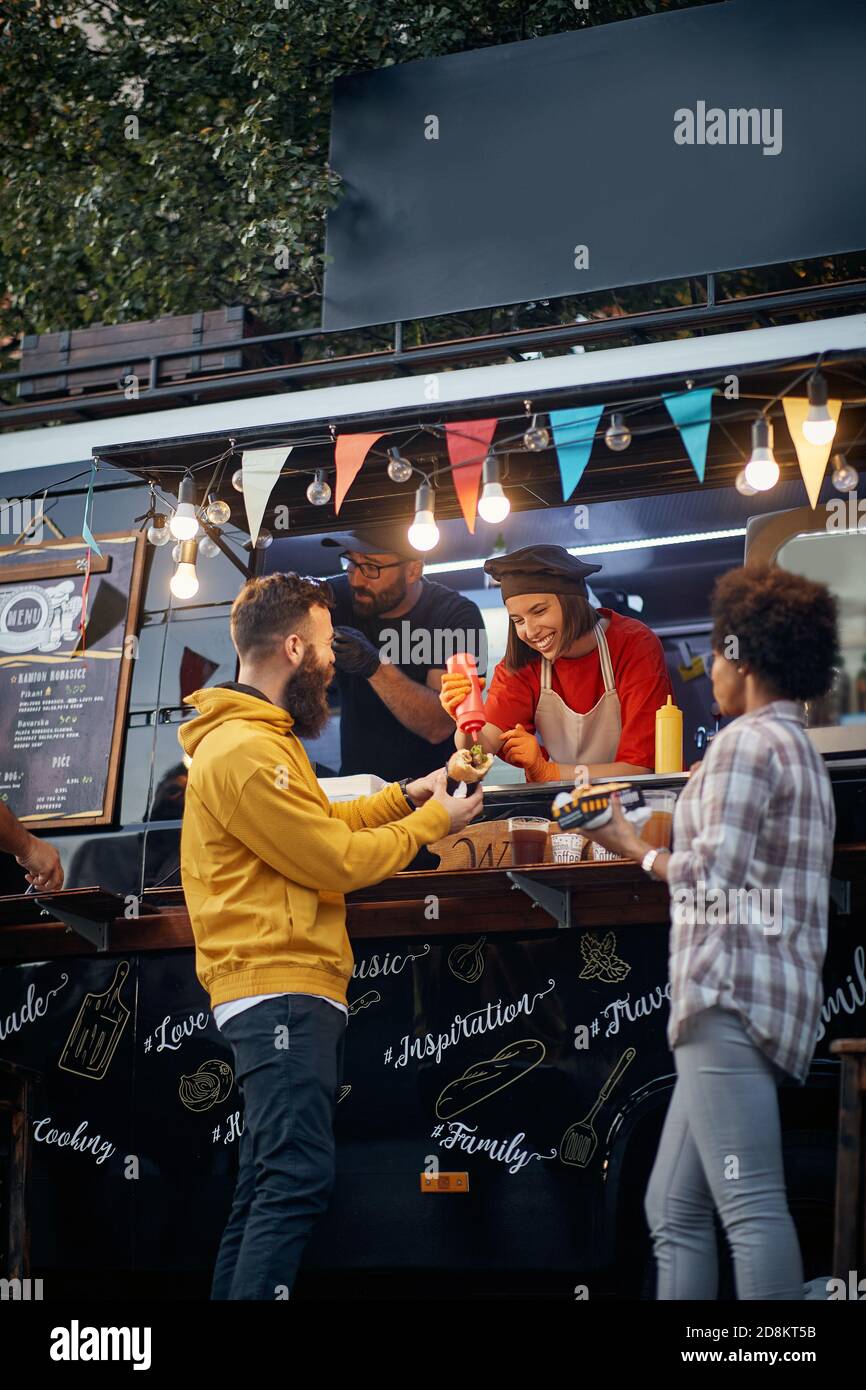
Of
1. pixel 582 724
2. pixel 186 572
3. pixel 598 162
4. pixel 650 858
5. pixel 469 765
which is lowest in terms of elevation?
pixel 650 858

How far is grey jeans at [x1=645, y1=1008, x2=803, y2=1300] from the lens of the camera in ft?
10.1

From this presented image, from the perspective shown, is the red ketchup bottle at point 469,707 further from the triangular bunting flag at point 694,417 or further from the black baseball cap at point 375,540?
the triangular bunting flag at point 694,417

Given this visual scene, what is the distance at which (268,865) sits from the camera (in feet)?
13.1

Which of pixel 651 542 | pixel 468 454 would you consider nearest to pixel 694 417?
pixel 651 542

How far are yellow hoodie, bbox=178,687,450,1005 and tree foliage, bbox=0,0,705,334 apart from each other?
5736 millimetres

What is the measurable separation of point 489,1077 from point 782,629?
1.70m

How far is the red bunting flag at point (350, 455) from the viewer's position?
16.0ft

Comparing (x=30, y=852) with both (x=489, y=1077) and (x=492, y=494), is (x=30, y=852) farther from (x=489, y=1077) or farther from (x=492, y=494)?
(x=492, y=494)

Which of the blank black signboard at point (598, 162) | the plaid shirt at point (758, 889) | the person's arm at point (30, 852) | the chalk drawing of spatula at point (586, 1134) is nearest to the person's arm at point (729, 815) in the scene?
the plaid shirt at point (758, 889)

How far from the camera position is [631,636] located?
5203mm

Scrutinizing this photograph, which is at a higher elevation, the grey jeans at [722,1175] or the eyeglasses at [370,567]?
the eyeglasses at [370,567]

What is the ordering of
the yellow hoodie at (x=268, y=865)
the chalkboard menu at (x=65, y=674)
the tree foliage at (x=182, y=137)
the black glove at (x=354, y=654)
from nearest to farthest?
the yellow hoodie at (x=268, y=865) < the chalkboard menu at (x=65, y=674) < the black glove at (x=354, y=654) < the tree foliage at (x=182, y=137)

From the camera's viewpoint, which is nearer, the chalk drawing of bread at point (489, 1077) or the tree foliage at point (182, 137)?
the chalk drawing of bread at point (489, 1077)
